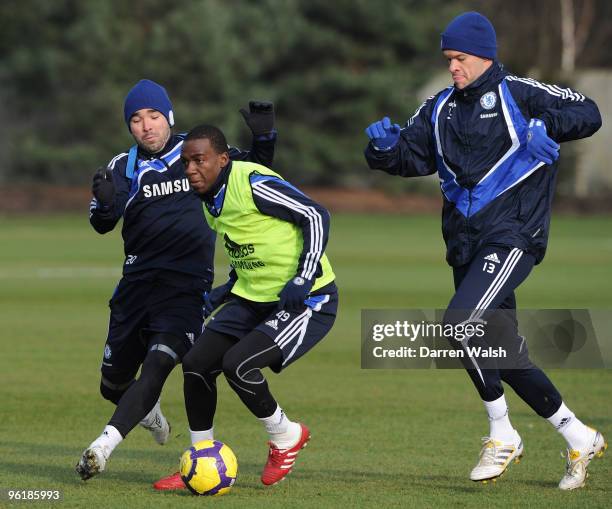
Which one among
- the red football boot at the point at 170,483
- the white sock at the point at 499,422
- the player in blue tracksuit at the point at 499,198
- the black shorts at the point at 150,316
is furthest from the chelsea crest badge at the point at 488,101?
the red football boot at the point at 170,483

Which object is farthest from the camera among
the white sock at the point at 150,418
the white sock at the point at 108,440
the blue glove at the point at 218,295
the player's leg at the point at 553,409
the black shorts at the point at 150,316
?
the white sock at the point at 150,418

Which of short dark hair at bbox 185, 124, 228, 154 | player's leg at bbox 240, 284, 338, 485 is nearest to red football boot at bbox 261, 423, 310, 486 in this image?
player's leg at bbox 240, 284, 338, 485

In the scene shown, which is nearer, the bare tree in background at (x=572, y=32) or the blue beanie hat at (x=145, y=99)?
the blue beanie hat at (x=145, y=99)

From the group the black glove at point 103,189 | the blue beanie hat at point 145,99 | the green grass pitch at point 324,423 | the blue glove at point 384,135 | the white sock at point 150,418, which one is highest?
the blue beanie hat at point 145,99

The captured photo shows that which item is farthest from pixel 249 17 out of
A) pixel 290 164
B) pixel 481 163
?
pixel 481 163

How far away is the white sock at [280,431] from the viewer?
721cm

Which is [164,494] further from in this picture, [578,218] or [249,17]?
[249,17]

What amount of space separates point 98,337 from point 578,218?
3189cm

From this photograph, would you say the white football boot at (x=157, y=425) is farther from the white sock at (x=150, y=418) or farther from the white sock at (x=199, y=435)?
the white sock at (x=199, y=435)

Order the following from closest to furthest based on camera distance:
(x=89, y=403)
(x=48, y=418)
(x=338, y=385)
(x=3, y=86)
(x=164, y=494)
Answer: (x=164, y=494), (x=48, y=418), (x=89, y=403), (x=338, y=385), (x=3, y=86)

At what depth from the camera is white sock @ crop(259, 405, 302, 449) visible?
7.21m

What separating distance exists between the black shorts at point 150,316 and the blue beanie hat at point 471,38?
6.75ft

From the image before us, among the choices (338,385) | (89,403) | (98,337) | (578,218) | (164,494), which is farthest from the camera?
(578,218)

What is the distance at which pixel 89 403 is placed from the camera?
34.5 feet
